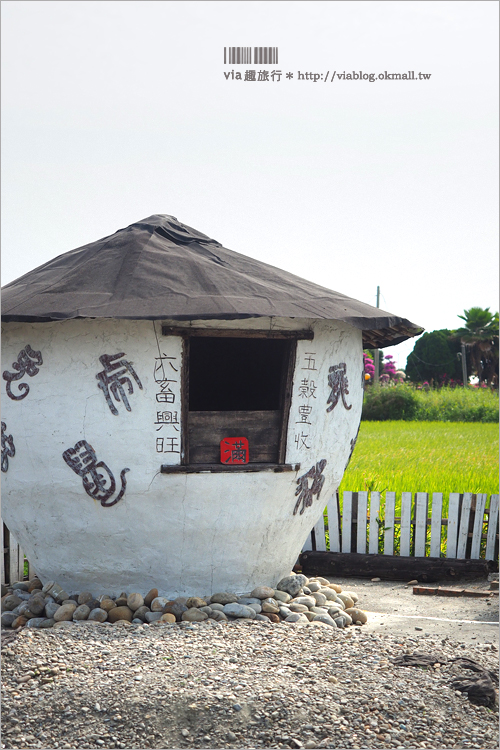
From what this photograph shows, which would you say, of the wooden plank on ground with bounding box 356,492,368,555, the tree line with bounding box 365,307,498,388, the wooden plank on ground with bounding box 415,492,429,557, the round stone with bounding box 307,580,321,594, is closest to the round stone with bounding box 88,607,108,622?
the round stone with bounding box 307,580,321,594

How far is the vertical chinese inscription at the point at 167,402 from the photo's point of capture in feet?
17.8

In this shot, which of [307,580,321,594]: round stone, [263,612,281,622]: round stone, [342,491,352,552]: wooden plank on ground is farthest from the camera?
[342,491,352,552]: wooden plank on ground

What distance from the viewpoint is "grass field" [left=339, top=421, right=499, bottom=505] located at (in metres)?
9.46

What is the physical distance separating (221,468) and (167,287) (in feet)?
4.70

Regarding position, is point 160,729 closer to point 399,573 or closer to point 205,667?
point 205,667

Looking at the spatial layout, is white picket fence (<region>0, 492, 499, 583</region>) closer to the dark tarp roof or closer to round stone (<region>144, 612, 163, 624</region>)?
the dark tarp roof

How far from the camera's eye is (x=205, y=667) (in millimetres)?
4270

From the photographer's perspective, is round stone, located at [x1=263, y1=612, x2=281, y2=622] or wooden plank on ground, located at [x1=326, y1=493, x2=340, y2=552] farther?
wooden plank on ground, located at [x1=326, y1=493, x2=340, y2=552]

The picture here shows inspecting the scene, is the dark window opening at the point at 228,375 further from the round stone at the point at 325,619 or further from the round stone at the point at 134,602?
the round stone at the point at 134,602

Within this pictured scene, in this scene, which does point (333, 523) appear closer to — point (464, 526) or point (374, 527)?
point (374, 527)

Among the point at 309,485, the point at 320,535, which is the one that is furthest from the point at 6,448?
the point at 320,535

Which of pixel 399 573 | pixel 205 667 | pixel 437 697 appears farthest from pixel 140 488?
pixel 399 573

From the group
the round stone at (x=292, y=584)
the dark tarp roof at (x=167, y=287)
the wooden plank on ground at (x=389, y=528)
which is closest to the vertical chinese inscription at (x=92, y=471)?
the dark tarp roof at (x=167, y=287)

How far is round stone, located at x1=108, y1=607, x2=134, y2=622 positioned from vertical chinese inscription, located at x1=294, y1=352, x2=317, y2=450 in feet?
5.96
